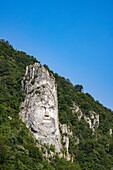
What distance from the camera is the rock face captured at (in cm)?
6881

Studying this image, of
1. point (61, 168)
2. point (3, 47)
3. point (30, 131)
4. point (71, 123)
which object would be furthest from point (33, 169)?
point (3, 47)

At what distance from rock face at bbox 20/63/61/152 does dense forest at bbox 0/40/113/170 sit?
6.21ft

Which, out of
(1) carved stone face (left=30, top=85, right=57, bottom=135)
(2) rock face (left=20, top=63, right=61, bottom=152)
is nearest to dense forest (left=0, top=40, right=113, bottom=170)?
(2) rock face (left=20, top=63, right=61, bottom=152)

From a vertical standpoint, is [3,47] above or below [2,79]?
above

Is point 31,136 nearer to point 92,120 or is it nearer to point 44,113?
point 44,113

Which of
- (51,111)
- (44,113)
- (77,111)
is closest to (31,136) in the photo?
(44,113)

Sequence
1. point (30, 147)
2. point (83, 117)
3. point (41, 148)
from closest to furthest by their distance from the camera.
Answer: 1. point (30, 147)
2. point (41, 148)
3. point (83, 117)

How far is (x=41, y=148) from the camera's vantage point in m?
65.1

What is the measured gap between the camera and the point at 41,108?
235 ft

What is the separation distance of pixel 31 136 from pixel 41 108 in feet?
24.5

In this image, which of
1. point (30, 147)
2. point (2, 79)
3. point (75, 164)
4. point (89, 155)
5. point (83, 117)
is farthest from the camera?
point (83, 117)

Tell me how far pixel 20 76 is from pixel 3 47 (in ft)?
90.6

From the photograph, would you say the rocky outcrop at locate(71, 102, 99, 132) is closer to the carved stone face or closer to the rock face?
the rock face

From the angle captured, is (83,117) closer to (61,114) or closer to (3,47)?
(61,114)
